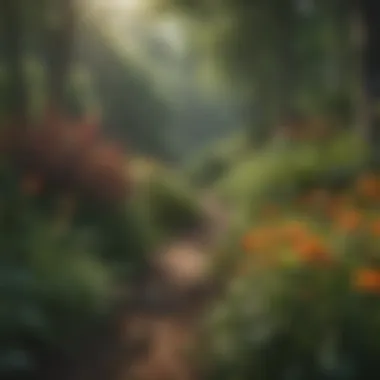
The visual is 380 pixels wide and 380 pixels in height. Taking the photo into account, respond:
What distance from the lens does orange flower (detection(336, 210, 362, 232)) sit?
6.17 ft

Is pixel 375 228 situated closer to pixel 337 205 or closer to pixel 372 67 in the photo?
pixel 337 205

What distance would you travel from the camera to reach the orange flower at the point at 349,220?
6.17 ft

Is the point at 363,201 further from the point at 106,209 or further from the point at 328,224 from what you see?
the point at 106,209

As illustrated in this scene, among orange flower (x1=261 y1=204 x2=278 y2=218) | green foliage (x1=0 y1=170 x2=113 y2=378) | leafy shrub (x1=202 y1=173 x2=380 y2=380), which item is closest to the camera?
leafy shrub (x1=202 y1=173 x2=380 y2=380)

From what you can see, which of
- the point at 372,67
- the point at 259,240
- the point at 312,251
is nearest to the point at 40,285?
the point at 259,240

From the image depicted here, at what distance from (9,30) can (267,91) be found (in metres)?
0.66

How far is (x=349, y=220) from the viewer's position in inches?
74.5

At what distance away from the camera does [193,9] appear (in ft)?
6.74

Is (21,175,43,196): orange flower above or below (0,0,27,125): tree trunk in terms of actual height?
below

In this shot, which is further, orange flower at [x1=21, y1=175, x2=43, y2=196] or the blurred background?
orange flower at [x1=21, y1=175, x2=43, y2=196]

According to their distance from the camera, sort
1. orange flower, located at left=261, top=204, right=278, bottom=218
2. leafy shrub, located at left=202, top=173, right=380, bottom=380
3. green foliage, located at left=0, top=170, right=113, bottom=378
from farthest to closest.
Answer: orange flower, located at left=261, top=204, right=278, bottom=218, green foliage, located at left=0, top=170, right=113, bottom=378, leafy shrub, located at left=202, top=173, right=380, bottom=380

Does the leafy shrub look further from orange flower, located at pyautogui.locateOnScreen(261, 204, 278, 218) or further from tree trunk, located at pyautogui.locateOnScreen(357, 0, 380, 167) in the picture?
tree trunk, located at pyautogui.locateOnScreen(357, 0, 380, 167)

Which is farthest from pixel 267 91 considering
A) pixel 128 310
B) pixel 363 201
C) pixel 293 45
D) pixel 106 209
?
pixel 128 310

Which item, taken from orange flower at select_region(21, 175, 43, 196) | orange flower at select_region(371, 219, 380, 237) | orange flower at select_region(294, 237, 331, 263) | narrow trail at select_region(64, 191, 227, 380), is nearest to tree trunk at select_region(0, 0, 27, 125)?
orange flower at select_region(21, 175, 43, 196)
